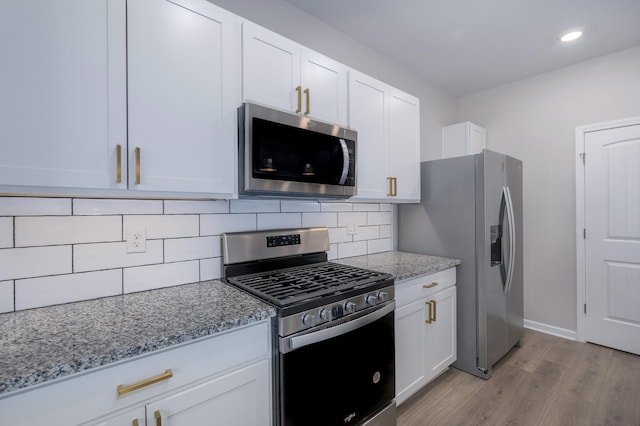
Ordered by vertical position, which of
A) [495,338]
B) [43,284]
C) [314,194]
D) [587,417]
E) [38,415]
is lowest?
[587,417]

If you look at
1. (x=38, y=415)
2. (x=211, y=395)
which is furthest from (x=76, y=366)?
(x=211, y=395)

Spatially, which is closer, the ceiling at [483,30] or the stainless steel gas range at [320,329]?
the stainless steel gas range at [320,329]

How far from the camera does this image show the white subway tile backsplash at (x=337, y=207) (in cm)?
224

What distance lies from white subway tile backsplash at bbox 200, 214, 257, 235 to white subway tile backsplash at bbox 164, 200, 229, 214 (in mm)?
33

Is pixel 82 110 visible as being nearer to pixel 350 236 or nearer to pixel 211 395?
pixel 211 395

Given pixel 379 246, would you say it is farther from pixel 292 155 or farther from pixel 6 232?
pixel 6 232

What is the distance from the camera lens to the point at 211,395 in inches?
42.7

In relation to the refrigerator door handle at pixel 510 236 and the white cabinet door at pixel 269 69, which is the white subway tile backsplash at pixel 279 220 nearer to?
the white cabinet door at pixel 269 69

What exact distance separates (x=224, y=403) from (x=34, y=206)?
1083 millimetres

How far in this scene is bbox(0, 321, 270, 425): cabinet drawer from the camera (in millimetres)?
790

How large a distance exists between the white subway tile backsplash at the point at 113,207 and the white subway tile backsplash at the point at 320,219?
0.92 m

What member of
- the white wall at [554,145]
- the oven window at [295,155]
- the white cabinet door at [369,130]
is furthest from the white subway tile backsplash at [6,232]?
the white wall at [554,145]

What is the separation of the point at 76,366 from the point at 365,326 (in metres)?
1.13

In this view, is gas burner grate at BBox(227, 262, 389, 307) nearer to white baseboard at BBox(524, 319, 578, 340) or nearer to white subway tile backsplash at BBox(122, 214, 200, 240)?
white subway tile backsplash at BBox(122, 214, 200, 240)
